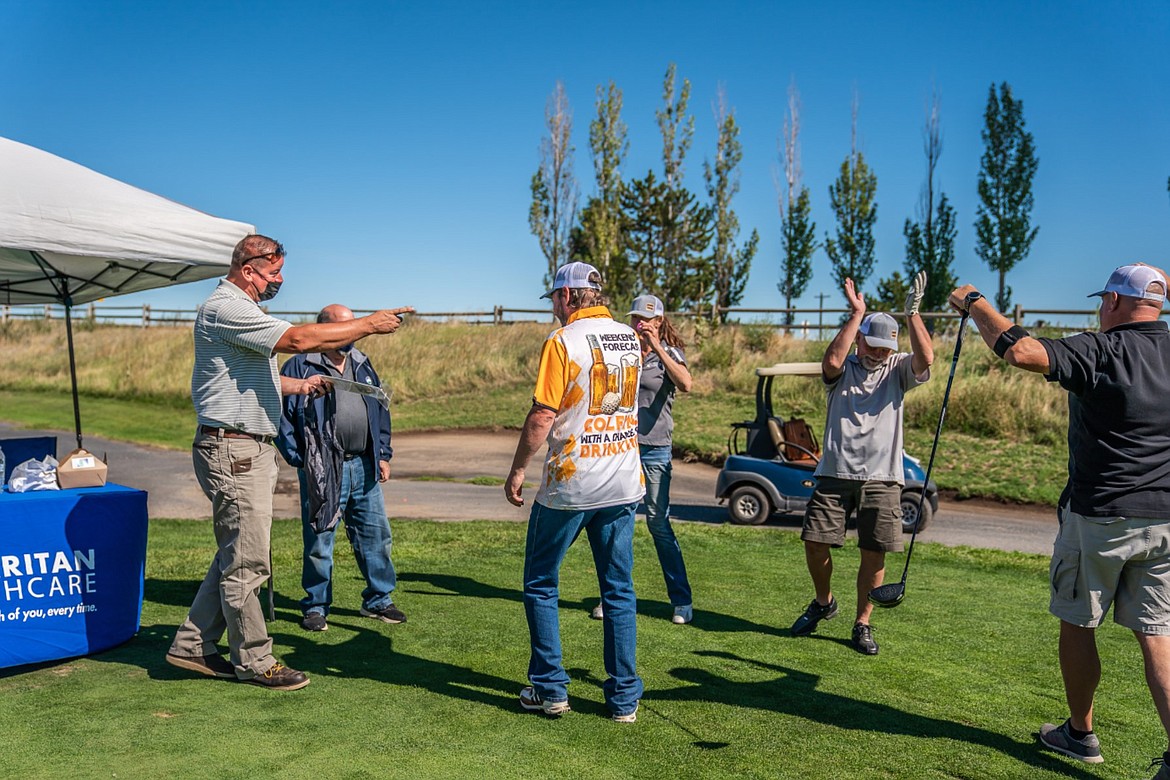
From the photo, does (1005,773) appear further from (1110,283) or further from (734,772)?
(1110,283)

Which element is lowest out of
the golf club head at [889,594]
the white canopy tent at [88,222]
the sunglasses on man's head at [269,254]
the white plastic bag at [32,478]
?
the golf club head at [889,594]

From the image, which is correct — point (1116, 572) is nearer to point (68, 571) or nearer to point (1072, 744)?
point (1072, 744)

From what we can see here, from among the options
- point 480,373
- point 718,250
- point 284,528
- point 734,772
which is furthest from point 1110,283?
point 718,250

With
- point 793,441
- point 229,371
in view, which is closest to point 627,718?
point 229,371

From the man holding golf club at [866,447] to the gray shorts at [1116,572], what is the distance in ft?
4.82

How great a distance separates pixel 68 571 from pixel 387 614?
1.81m

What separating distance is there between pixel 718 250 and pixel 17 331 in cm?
2977

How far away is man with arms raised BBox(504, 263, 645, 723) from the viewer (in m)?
4.06

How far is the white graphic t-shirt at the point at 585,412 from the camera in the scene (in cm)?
405

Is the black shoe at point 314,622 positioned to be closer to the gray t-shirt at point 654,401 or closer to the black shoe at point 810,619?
the gray t-shirt at point 654,401

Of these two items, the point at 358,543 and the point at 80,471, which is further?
the point at 358,543

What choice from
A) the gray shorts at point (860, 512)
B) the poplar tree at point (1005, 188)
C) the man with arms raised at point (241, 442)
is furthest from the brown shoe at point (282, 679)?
the poplar tree at point (1005, 188)

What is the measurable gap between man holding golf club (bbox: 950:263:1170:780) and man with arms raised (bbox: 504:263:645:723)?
1.54 metres

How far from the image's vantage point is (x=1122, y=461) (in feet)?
12.2
